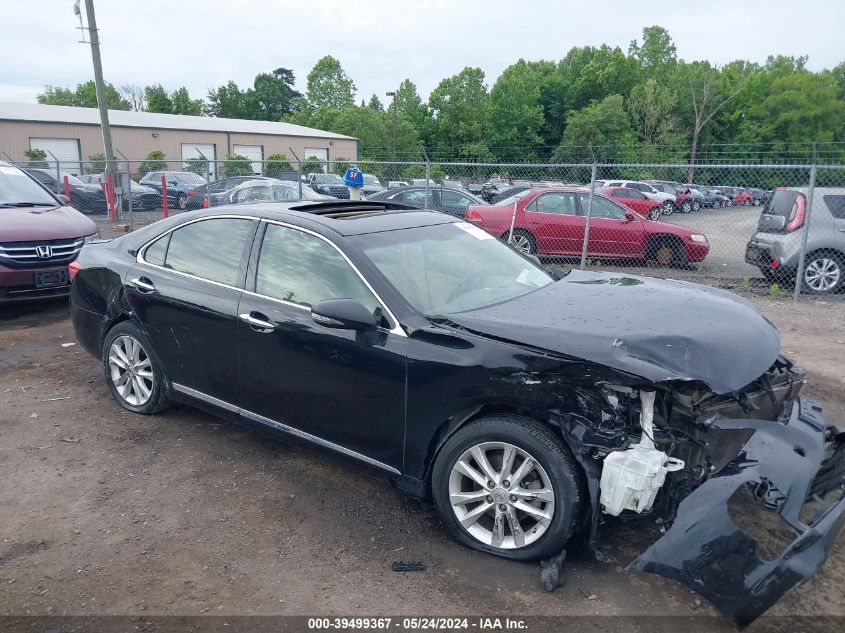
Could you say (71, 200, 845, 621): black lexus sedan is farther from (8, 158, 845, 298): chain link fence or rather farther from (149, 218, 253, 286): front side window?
(8, 158, 845, 298): chain link fence

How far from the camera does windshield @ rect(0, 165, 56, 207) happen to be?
8016mm

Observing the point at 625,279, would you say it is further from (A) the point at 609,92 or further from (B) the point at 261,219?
(A) the point at 609,92

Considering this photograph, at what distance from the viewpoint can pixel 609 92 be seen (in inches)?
2899

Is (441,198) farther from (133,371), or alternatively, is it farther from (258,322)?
(258,322)

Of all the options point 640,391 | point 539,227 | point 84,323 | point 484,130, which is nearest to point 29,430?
point 84,323

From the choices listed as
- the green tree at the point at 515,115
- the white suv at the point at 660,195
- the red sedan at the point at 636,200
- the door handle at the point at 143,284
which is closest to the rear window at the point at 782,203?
the door handle at the point at 143,284

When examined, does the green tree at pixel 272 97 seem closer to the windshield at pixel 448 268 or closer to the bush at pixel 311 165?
the bush at pixel 311 165

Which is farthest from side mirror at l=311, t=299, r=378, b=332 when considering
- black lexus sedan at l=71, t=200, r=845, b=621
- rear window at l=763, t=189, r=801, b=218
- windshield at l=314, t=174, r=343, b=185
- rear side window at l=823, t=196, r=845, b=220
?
windshield at l=314, t=174, r=343, b=185

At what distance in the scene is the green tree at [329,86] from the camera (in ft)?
269

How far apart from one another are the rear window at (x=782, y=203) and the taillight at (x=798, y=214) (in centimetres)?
4

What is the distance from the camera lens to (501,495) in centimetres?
306

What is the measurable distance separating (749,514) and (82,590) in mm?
2962

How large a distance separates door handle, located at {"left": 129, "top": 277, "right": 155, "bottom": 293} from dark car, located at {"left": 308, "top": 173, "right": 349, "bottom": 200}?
1527 centimetres

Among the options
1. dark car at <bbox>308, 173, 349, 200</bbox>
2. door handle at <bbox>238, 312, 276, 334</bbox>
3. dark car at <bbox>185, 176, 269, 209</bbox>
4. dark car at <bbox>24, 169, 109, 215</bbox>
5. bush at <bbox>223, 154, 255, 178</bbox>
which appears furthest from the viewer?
dark car at <bbox>308, 173, 349, 200</bbox>
